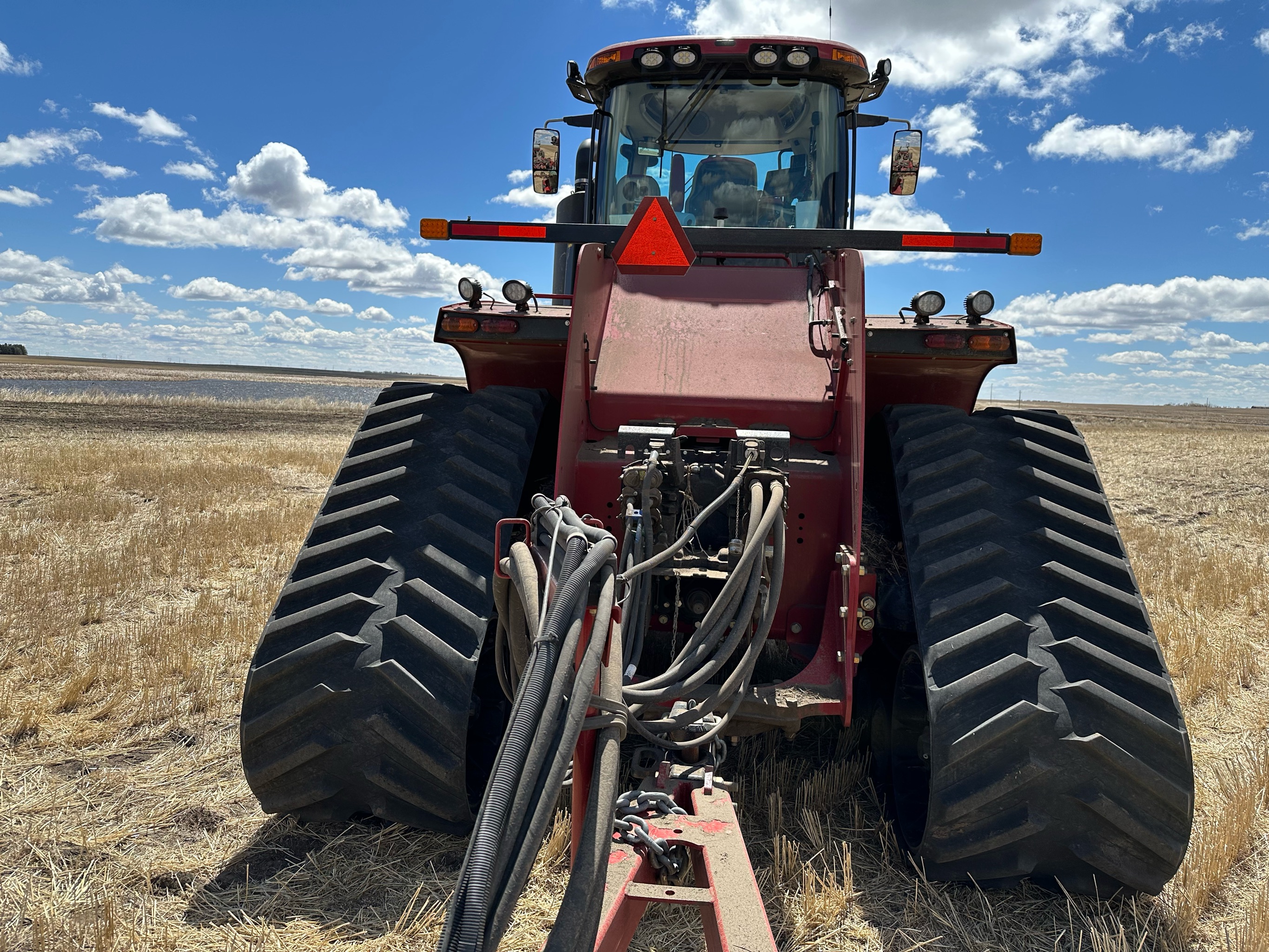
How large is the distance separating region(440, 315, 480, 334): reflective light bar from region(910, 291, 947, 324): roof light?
5.60 ft

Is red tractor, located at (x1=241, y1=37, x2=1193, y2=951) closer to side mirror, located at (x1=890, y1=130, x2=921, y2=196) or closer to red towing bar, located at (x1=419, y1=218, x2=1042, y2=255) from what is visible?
red towing bar, located at (x1=419, y1=218, x2=1042, y2=255)

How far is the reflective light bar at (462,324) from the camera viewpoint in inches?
140

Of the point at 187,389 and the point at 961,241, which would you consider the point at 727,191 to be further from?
the point at 187,389

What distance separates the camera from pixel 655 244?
10.3 feet

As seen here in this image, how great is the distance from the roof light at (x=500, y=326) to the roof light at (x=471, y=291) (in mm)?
112

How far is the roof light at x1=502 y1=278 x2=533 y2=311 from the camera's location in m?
3.64

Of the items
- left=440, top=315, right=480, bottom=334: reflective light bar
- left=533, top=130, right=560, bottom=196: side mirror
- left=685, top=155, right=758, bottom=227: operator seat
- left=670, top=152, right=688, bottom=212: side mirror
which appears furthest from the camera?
left=533, top=130, right=560, bottom=196: side mirror

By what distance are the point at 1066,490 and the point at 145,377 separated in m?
84.8

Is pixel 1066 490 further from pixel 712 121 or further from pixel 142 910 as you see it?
pixel 142 910

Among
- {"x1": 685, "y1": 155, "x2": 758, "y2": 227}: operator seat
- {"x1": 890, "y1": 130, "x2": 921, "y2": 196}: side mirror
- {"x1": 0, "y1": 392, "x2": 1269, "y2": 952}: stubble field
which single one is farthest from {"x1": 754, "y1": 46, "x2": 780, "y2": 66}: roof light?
{"x1": 0, "y1": 392, "x2": 1269, "y2": 952}: stubble field

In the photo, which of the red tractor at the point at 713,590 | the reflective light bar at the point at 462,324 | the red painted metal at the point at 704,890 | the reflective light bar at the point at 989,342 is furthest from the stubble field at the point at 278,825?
the reflective light bar at the point at 462,324

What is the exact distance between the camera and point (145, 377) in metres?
75.8

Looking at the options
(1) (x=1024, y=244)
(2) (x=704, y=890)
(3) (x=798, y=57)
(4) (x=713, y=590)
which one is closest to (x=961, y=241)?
(1) (x=1024, y=244)

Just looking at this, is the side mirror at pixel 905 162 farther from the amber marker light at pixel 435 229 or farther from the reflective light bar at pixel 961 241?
the amber marker light at pixel 435 229
